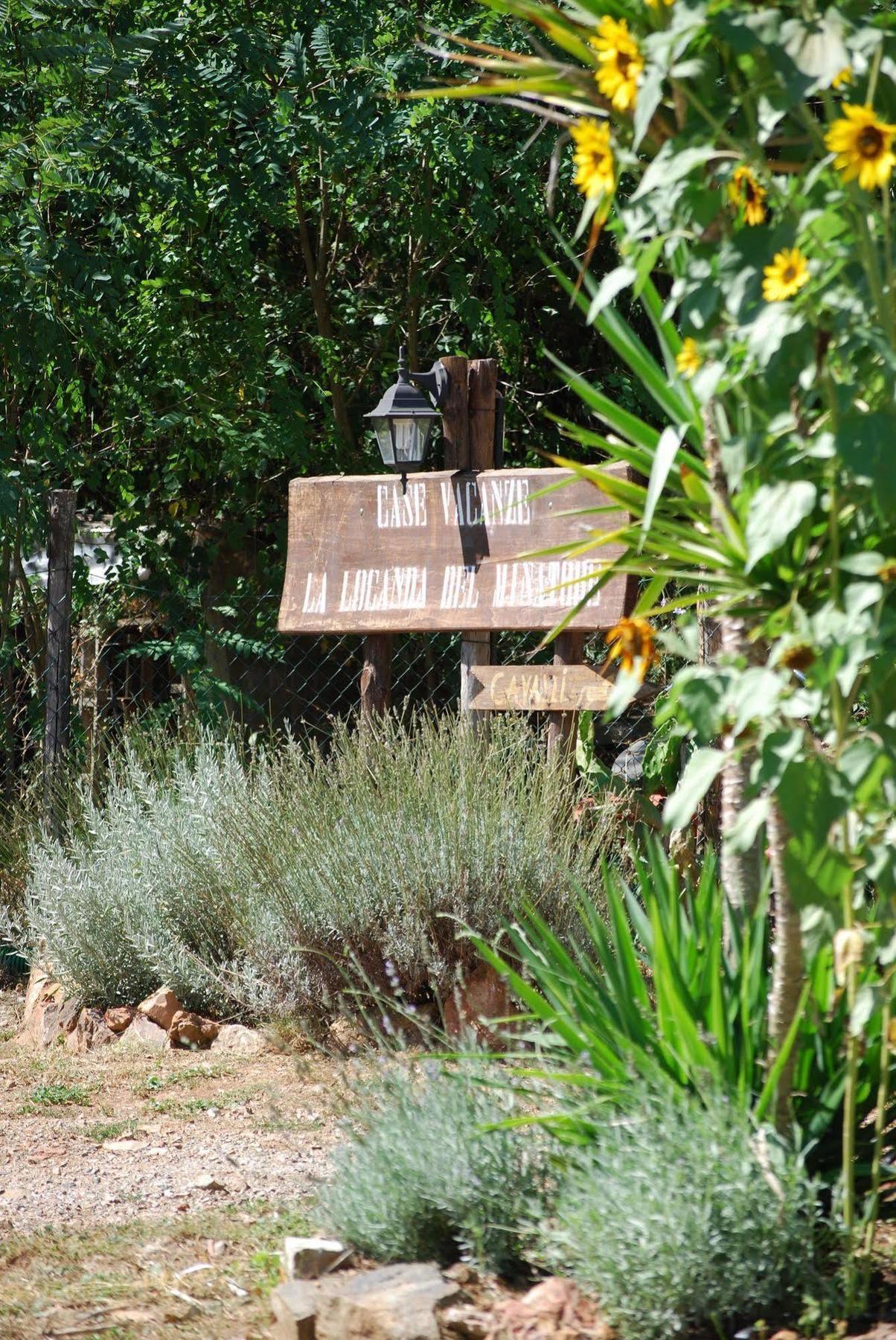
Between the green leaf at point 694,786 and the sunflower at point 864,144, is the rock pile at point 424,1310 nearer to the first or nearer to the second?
the green leaf at point 694,786

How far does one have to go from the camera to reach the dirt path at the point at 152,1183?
2.73m

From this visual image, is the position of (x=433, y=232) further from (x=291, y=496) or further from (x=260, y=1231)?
(x=260, y=1231)

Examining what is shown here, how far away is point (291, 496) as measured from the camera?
5871 millimetres

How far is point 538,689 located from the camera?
531 cm

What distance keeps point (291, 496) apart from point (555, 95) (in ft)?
11.7

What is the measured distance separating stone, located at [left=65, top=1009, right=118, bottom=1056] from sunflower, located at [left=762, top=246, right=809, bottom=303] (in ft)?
13.3

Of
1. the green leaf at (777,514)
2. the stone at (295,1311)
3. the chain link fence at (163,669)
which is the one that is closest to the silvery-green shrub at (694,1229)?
the stone at (295,1311)

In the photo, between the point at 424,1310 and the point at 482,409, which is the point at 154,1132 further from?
the point at 482,409

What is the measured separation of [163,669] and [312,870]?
399 cm

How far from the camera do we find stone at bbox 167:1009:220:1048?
4949mm

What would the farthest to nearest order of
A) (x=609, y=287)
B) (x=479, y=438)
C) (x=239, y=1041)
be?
(x=479, y=438) → (x=239, y=1041) → (x=609, y=287)

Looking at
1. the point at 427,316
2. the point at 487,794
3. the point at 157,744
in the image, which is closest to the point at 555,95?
the point at 487,794

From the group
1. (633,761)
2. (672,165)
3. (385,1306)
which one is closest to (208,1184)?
(385,1306)

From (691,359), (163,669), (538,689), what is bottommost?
(163,669)
